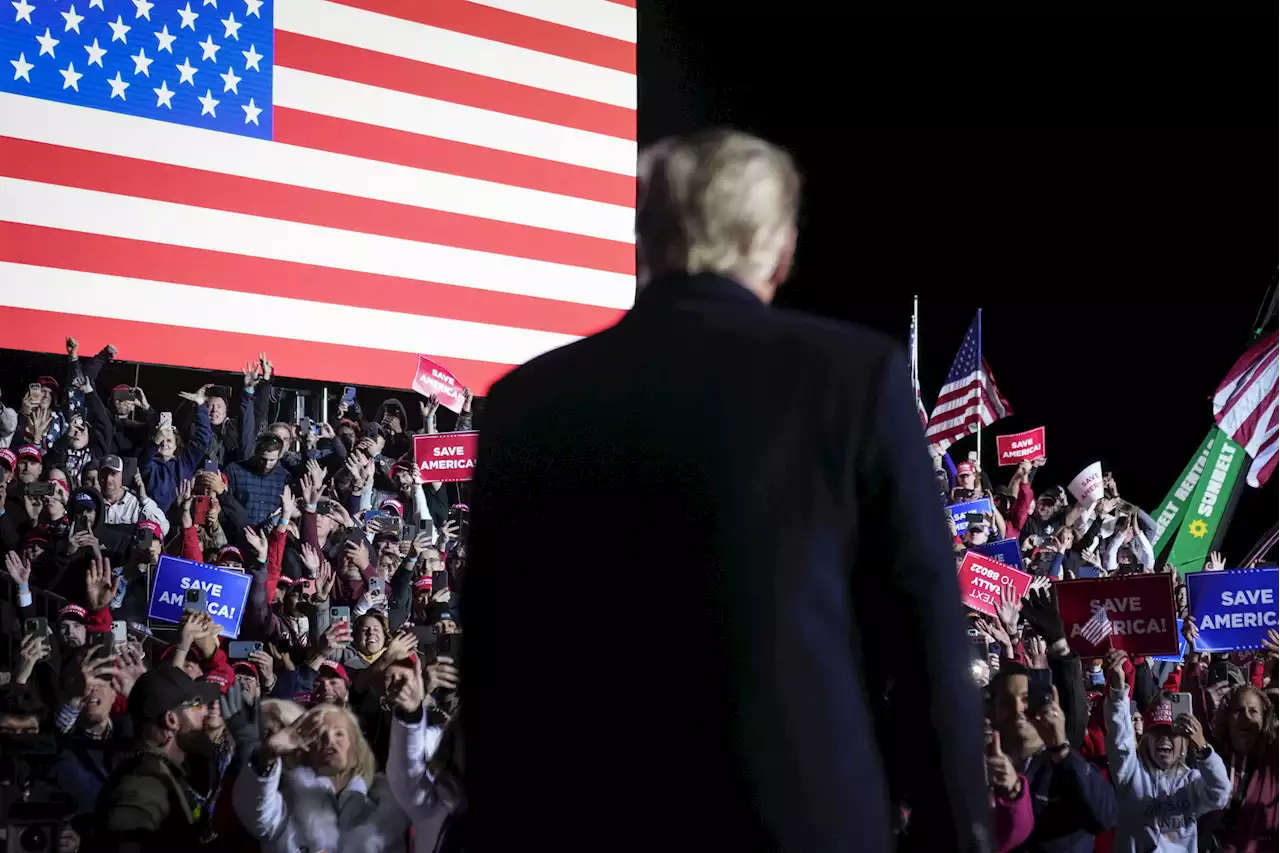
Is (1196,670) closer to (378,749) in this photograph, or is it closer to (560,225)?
(378,749)

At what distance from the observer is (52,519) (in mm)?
5996

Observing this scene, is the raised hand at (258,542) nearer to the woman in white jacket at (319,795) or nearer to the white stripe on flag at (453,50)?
the woman in white jacket at (319,795)

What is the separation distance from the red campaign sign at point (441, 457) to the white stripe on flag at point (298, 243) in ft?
9.55

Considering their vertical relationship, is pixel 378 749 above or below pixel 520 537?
below

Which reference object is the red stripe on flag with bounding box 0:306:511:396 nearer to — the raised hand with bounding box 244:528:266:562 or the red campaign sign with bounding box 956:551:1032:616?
the raised hand with bounding box 244:528:266:562

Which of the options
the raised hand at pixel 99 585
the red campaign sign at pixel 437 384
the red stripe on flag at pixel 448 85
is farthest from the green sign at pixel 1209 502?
the raised hand at pixel 99 585

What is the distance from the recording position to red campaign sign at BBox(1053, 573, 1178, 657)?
17.9ft

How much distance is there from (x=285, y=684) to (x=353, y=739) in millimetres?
952

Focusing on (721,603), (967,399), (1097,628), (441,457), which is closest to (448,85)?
(441,457)

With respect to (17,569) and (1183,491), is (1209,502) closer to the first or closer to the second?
(1183,491)

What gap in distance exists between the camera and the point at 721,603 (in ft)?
3.39

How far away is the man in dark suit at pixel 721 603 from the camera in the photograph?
996 millimetres

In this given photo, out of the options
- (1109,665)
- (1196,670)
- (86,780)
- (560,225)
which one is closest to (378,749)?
(86,780)

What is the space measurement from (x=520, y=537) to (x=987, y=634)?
519cm
